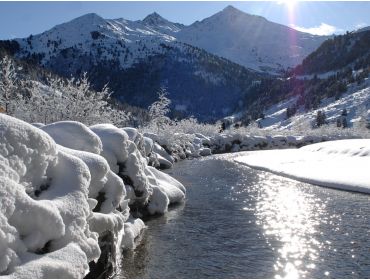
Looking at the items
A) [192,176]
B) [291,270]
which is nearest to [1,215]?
[291,270]

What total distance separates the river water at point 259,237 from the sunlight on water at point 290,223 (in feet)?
0.14

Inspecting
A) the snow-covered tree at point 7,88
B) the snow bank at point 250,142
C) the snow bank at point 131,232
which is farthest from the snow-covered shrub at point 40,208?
the snow bank at point 250,142

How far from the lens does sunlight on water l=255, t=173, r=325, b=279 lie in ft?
64.3

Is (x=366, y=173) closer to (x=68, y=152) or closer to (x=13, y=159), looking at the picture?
(x=68, y=152)

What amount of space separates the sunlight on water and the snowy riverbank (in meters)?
7.69

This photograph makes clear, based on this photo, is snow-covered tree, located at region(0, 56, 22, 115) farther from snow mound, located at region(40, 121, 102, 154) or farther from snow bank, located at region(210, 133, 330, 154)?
snow bank, located at region(210, 133, 330, 154)

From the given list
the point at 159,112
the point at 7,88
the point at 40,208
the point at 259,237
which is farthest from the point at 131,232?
the point at 159,112

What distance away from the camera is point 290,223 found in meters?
27.0

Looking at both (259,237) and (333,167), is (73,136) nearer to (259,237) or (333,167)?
(259,237)

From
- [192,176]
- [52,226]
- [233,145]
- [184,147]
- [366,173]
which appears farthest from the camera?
[233,145]

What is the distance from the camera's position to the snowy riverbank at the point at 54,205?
13.0m

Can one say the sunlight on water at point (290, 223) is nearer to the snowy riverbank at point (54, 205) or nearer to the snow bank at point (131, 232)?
the snow bank at point (131, 232)

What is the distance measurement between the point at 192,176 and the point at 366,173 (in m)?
20.0

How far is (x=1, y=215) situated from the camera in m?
12.5
